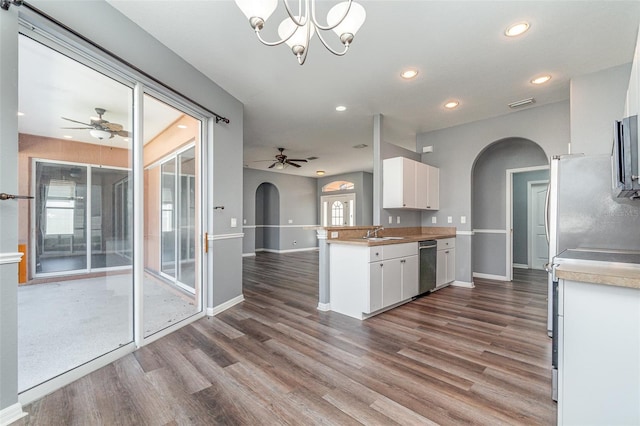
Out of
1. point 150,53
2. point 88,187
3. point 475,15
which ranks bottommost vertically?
point 88,187

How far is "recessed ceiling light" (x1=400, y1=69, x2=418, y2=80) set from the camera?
10.0 feet

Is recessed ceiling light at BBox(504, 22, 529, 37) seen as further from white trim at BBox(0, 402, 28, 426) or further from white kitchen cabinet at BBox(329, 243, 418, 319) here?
white trim at BBox(0, 402, 28, 426)

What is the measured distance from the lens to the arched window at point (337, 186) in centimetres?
1007

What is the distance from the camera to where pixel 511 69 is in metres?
→ 2.98

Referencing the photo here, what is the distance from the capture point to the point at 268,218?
9992 millimetres

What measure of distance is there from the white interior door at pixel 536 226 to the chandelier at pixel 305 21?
20.6 feet

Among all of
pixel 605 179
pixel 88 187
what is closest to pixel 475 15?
pixel 605 179

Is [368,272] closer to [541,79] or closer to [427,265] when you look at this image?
[427,265]

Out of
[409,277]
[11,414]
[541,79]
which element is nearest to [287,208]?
[409,277]

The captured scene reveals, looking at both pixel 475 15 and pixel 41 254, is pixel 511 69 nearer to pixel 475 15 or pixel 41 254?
pixel 475 15

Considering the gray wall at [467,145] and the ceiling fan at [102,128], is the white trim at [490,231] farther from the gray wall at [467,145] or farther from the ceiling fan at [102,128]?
the ceiling fan at [102,128]

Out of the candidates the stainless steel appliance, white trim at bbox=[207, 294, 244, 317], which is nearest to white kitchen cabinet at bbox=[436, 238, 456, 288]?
the stainless steel appliance

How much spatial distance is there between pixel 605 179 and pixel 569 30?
133cm

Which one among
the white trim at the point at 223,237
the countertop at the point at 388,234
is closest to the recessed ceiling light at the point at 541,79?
the countertop at the point at 388,234
